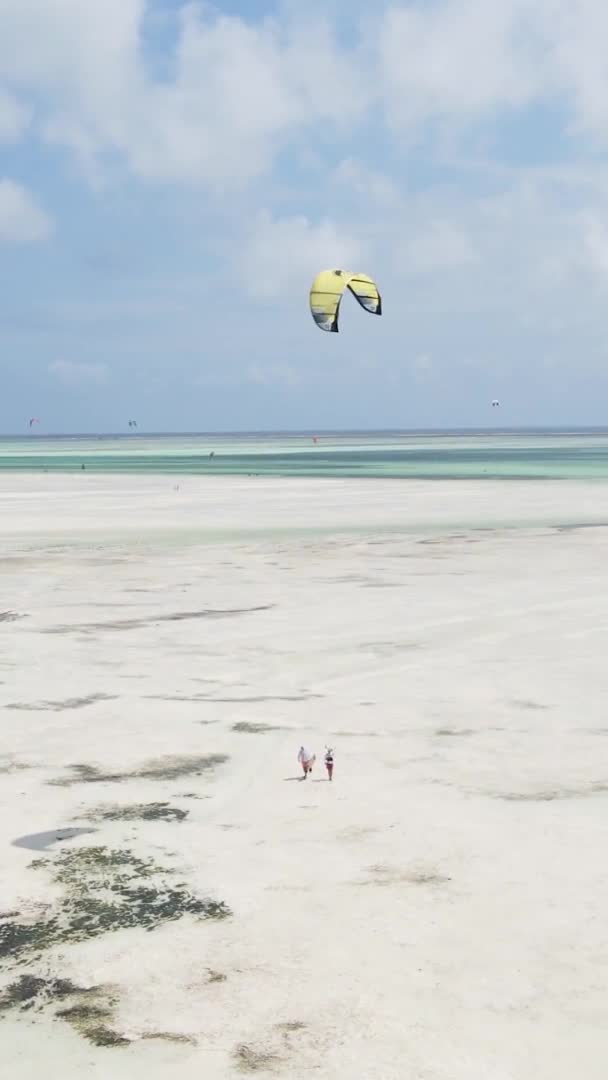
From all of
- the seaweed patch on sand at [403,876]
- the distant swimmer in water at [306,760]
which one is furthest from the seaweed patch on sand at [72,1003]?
the distant swimmer in water at [306,760]

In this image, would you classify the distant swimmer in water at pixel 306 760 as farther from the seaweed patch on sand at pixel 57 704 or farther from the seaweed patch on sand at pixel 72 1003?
the seaweed patch on sand at pixel 72 1003

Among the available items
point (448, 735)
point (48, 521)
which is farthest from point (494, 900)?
point (48, 521)

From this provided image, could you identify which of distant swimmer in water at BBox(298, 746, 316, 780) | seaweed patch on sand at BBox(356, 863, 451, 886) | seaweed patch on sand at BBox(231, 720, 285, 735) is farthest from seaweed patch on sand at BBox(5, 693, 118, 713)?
seaweed patch on sand at BBox(356, 863, 451, 886)

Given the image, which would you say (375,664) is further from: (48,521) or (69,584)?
(48,521)

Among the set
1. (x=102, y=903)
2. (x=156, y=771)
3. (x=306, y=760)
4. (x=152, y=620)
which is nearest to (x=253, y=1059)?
Result: (x=102, y=903)

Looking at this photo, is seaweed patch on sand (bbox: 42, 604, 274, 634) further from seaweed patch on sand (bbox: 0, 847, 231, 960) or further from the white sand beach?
seaweed patch on sand (bbox: 0, 847, 231, 960)
